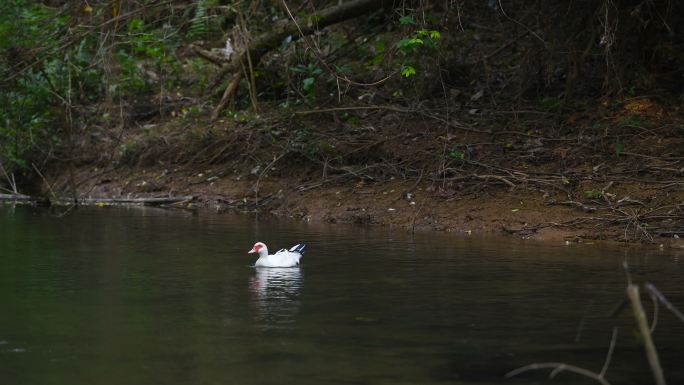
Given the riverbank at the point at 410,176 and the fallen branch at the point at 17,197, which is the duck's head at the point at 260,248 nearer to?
the riverbank at the point at 410,176

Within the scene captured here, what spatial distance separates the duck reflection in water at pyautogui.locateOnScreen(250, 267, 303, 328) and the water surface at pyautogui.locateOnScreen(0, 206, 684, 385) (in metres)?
0.03

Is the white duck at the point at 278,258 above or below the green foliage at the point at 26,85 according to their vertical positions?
below

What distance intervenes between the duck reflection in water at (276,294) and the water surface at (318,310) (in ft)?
0.08

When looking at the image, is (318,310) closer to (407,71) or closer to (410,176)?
(407,71)

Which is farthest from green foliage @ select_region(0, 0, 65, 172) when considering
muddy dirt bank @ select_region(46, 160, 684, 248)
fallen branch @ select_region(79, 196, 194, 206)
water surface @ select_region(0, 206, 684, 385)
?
water surface @ select_region(0, 206, 684, 385)

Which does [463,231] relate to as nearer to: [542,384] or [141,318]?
[141,318]

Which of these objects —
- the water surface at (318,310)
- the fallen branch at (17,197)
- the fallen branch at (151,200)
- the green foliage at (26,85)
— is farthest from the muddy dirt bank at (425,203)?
the fallen branch at (17,197)

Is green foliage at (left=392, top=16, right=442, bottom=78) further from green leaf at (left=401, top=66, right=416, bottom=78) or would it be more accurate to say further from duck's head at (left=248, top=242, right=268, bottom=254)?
duck's head at (left=248, top=242, right=268, bottom=254)

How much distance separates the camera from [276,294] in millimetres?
10148

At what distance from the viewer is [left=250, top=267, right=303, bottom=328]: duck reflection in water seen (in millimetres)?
8883

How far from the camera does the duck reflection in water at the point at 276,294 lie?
8.88 metres

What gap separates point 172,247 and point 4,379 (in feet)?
21.7

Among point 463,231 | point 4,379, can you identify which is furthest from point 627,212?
point 4,379

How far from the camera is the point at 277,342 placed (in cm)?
793
